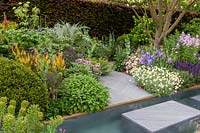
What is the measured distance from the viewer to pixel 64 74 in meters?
4.84

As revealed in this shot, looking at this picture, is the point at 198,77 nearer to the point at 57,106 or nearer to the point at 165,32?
the point at 165,32

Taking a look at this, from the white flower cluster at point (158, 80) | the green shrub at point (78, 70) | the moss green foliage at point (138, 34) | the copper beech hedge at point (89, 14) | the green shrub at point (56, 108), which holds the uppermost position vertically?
the copper beech hedge at point (89, 14)

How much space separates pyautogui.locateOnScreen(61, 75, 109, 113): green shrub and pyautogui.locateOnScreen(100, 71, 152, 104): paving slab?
1.20 feet

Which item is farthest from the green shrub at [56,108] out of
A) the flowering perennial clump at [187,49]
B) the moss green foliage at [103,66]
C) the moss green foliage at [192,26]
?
the moss green foliage at [192,26]

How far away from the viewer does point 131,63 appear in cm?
594

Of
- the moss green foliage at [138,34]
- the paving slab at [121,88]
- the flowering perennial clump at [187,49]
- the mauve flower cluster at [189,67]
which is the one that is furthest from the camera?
the moss green foliage at [138,34]

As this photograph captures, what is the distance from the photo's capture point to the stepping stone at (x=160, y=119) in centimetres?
372

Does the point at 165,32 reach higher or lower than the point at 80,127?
higher

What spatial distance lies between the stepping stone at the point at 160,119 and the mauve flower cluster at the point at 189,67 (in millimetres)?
1229

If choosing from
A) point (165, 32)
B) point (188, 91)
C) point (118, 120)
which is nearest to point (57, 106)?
point (118, 120)

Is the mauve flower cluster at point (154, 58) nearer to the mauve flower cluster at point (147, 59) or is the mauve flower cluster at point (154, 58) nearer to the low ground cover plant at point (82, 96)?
the mauve flower cluster at point (147, 59)

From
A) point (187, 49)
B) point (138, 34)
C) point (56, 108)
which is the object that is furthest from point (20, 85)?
point (138, 34)

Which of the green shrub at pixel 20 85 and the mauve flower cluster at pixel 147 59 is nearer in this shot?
the green shrub at pixel 20 85

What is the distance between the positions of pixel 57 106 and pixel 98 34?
13.1 ft
